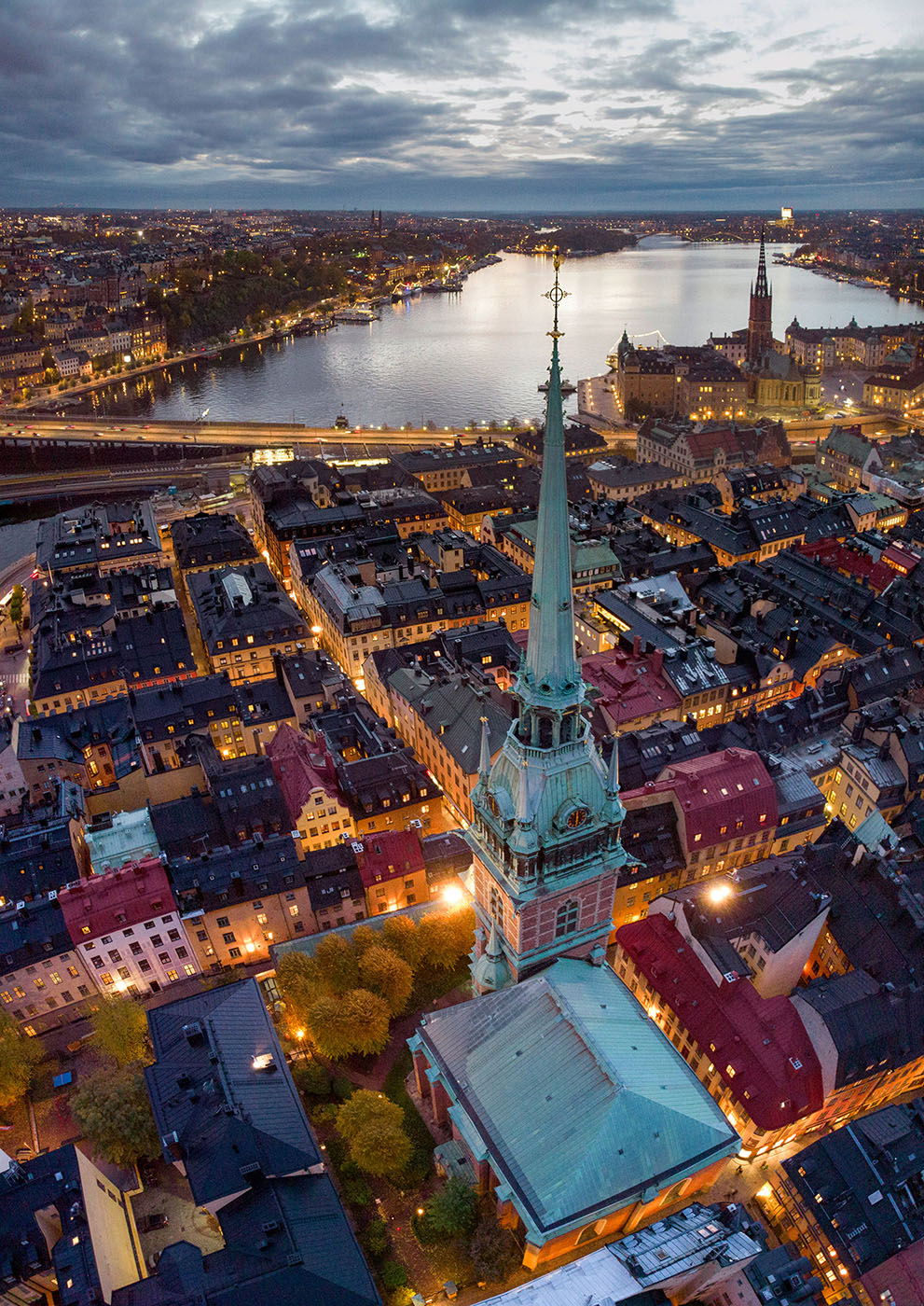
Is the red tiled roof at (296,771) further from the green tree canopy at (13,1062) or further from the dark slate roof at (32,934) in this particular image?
the green tree canopy at (13,1062)

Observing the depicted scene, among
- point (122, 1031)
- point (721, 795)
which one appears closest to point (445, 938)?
point (122, 1031)

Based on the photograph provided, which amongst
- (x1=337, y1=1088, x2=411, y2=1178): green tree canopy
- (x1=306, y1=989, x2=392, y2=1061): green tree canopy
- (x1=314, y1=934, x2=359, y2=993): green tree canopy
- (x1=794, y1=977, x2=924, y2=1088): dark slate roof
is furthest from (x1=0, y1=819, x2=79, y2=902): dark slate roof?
(x1=794, y1=977, x2=924, y2=1088): dark slate roof

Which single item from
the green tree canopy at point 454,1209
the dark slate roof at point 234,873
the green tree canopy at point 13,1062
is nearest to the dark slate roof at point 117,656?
the dark slate roof at point 234,873

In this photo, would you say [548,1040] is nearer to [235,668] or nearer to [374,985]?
[374,985]

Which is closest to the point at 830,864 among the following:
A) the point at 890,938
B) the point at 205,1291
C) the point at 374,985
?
the point at 890,938

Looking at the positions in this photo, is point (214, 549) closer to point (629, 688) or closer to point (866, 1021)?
point (629, 688)
